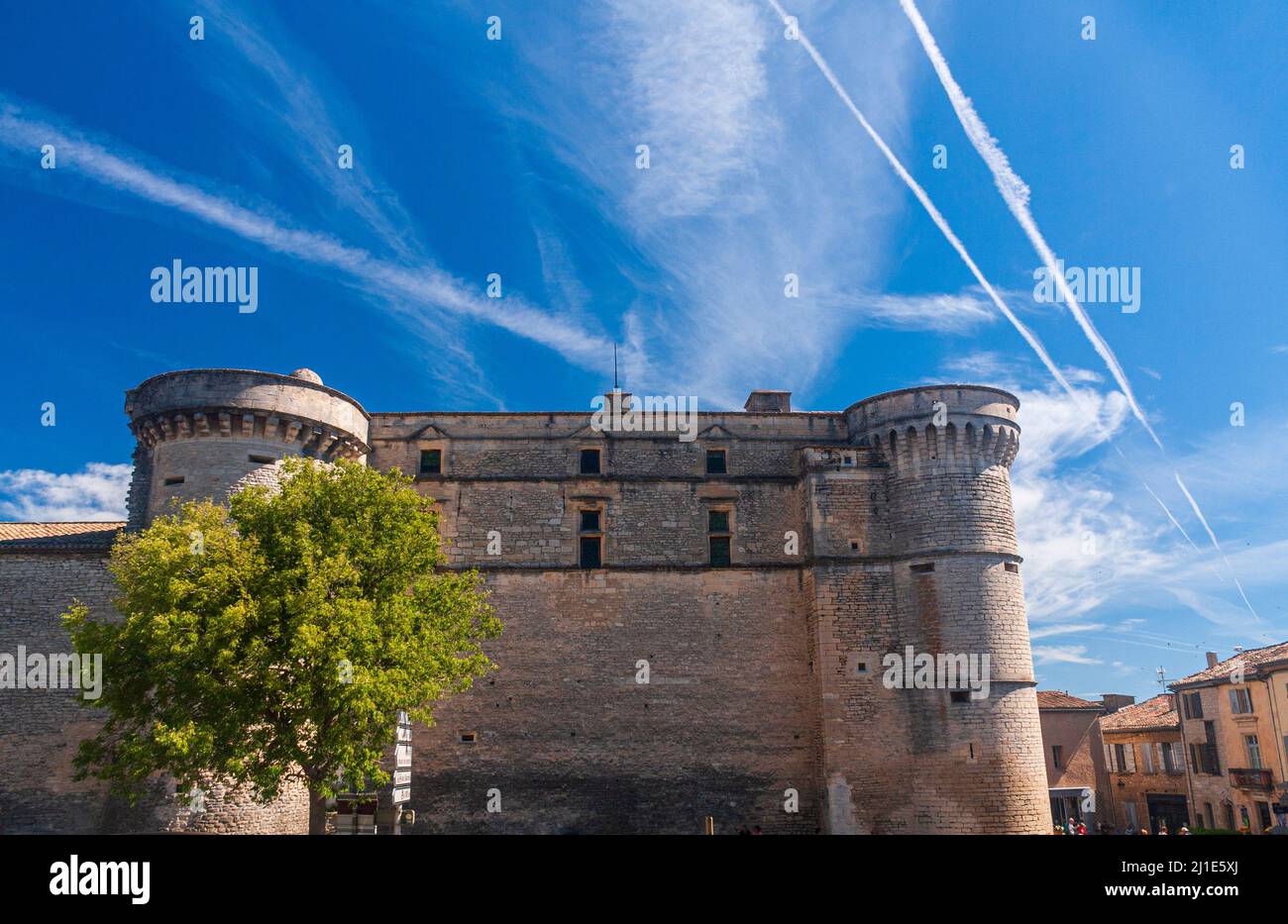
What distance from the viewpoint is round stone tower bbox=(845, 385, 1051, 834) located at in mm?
23125

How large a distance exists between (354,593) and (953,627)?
50.8 feet

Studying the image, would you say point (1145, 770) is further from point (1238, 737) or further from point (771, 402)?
point (771, 402)

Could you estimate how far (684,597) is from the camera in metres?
25.9

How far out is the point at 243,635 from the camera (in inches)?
687

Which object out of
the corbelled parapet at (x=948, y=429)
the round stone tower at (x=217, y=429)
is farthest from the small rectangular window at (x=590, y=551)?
the corbelled parapet at (x=948, y=429)

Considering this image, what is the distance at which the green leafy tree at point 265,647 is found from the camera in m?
16.9

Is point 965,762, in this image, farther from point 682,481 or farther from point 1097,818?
point 1097,818

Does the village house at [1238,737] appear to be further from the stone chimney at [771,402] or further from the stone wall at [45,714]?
the stone wall at [45,714]

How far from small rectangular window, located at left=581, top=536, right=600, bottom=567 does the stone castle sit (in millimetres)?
160

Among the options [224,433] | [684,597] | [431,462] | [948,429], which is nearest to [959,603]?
[948,429]

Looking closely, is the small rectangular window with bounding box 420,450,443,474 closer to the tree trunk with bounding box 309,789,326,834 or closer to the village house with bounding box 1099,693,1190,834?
the tree trunk with bounding box 309,789,326,834

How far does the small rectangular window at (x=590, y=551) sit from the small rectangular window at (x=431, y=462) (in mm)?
4863

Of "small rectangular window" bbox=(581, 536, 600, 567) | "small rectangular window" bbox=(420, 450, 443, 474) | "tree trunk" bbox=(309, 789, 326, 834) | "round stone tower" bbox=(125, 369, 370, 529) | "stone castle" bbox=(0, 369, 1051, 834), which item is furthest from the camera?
"small rectangular window" bbox=(420, 450, 443, 474)

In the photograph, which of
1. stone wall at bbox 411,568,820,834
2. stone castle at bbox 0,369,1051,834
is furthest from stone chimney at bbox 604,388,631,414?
stone wall at bbox 411,568,820,834
